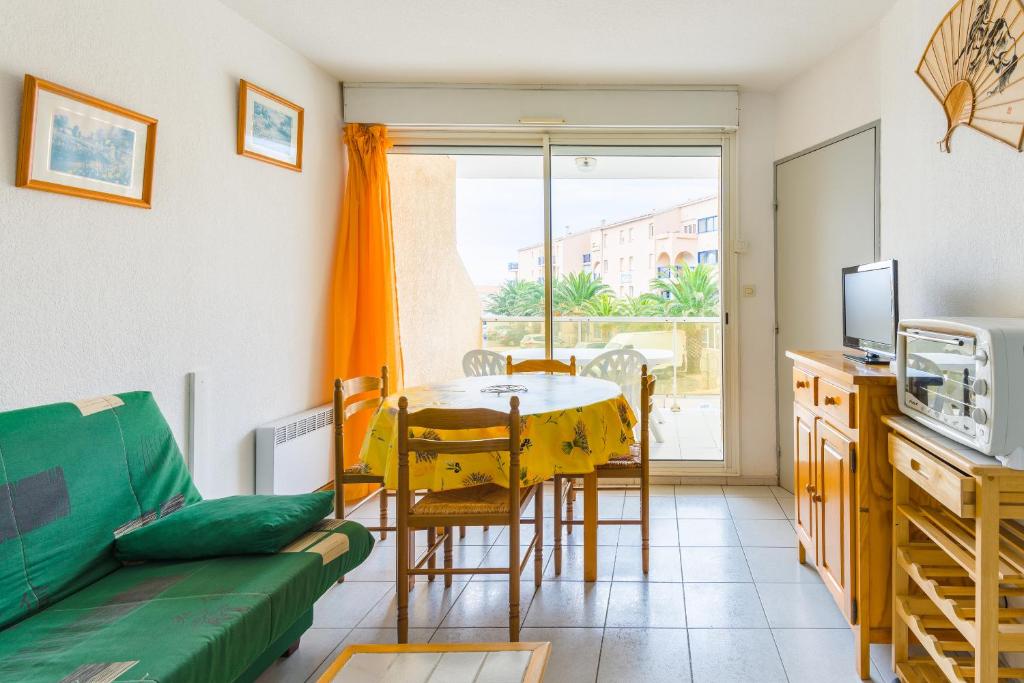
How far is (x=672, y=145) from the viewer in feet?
13.7

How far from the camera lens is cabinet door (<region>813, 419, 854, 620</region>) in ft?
6.91

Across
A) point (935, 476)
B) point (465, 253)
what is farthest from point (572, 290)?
point (935, 476)

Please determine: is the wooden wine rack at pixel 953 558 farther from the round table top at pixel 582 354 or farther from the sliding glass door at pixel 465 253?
the sliding glass door at pixel 465 253

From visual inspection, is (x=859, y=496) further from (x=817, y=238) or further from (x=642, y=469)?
(x=817, y=238)

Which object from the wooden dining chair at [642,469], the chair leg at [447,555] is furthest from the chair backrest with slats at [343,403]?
the wooden dining chair at [642,469]

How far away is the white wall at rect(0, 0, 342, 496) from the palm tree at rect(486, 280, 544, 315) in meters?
1.19

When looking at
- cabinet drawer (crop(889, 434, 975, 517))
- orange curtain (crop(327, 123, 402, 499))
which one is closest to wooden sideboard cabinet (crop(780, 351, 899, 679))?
cabinet drawer (crop(889, 434, 975, 517))

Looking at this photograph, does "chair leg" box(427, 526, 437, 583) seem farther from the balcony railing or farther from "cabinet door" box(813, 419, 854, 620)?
the balcony railing

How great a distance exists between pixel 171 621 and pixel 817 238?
365 cm

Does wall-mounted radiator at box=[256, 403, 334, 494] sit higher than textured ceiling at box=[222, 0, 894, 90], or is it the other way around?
textured ceiling at box=[222, 0, 894, 90]

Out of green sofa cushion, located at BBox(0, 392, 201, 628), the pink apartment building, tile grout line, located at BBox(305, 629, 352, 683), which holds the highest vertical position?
the pink apartment building

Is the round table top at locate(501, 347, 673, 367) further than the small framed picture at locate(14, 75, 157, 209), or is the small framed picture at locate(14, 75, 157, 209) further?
the round table top at locate(501, 347, 673, 367)

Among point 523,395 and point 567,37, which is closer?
point 523,395

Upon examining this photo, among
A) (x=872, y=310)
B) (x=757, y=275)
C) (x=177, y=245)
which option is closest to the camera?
(x=872, y=310)
